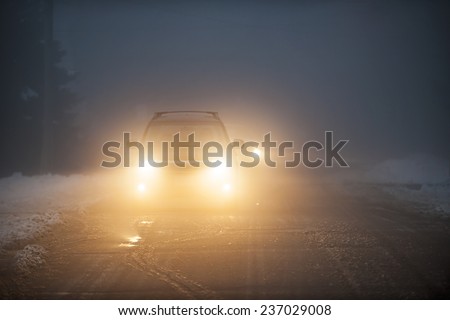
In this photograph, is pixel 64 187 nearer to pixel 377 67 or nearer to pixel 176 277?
pixel 176 277

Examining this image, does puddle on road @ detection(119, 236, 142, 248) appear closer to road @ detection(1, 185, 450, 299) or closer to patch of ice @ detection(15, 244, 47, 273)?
road @ detection(1, 185, 450, 299)

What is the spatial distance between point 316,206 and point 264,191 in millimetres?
3146

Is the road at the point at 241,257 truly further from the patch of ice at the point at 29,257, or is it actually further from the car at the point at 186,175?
the car at the point at 186,175

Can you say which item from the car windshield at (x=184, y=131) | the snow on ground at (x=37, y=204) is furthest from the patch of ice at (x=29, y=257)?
the car windshield at (x=184, y=131)

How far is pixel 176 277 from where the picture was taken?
5.07m

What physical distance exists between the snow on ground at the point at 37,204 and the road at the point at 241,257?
1.29 feet

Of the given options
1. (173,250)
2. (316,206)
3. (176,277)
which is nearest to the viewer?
(176,277)

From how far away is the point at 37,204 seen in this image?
424 inches

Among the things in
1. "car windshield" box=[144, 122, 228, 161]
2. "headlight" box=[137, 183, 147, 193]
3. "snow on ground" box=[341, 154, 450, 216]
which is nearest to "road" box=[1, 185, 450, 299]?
A: "snow on ground" box=[341, 154, 450, 216]

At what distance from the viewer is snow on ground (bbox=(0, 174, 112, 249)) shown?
7574 mm

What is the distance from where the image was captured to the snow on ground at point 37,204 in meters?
7.57

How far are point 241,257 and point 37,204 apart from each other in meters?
6.48
